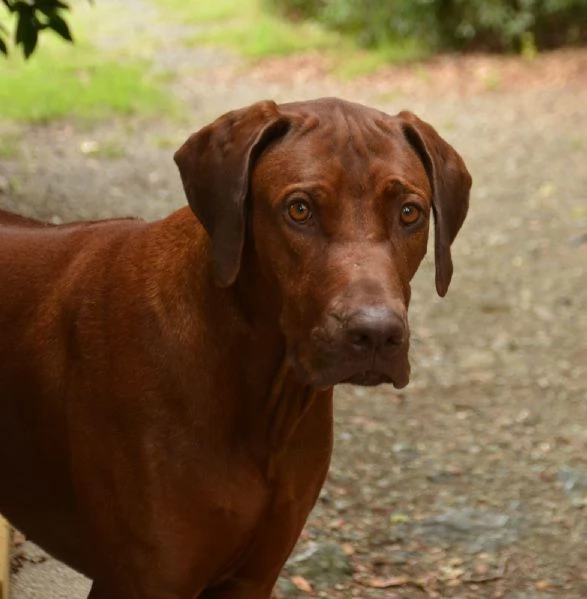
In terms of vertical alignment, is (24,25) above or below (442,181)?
below

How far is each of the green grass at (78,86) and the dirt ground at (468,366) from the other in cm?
36

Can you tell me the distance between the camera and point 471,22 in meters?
14.9

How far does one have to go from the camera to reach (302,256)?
9.91 feet

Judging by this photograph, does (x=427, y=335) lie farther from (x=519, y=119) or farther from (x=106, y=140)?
(x=519, y=119)

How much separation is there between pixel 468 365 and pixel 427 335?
0.44 meters

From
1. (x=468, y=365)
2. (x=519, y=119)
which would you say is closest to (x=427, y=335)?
(x=468, y=365)

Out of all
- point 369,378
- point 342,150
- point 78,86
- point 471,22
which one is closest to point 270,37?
point 471,22

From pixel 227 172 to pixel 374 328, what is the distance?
0.58 metres

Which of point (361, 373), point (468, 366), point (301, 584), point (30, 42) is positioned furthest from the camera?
point (468, 366)

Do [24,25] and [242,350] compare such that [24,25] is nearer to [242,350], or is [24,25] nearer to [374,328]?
[242,350]

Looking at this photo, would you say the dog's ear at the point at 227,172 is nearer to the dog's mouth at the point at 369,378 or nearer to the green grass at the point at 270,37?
the dog's mouth at the point at 369,378

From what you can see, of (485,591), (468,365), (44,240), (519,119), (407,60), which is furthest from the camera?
(407,60)

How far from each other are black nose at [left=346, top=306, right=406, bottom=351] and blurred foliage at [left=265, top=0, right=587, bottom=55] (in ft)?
39.9

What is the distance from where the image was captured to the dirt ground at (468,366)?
5.05 meters
